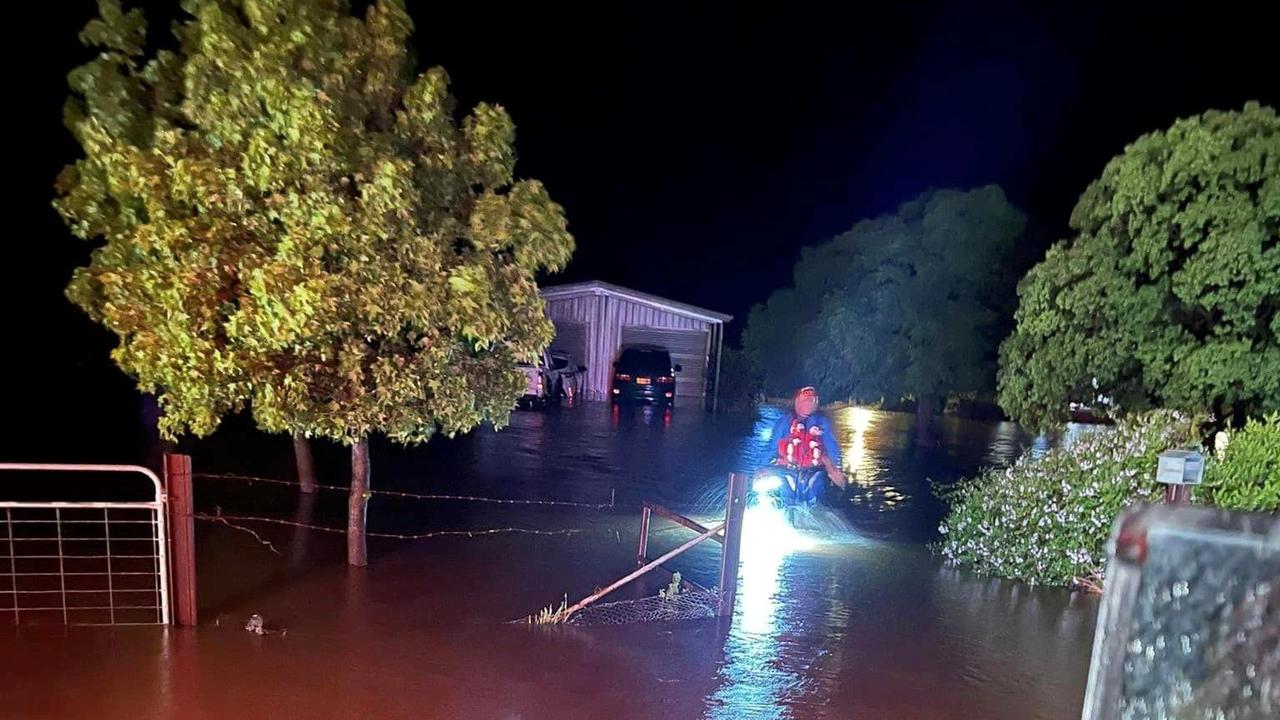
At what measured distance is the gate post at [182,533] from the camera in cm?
507

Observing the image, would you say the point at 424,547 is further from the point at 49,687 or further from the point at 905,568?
the point at 905,568

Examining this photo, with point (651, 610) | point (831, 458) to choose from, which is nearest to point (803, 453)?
point (831, 458)

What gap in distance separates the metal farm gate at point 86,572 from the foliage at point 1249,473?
7.53 meters

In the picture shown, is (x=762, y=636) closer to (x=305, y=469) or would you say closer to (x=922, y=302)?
(x=305, y=469)

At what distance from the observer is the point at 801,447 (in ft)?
29.0

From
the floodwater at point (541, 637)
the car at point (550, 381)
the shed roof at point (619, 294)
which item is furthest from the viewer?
the shed roof at point (619, 294)

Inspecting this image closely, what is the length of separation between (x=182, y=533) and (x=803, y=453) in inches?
230

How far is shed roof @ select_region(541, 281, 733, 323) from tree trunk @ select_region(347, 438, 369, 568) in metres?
20.0

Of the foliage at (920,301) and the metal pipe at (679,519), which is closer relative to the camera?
the metal pipe at (679,519)

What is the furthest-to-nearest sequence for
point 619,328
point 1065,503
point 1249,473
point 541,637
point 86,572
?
point 619,328, point 1065,503, point 86,572, point 1249,473, point 541,637

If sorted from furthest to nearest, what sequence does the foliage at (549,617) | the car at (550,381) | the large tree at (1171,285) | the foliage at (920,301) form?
the car at (550,381), the foliage at (920,301), the large tree at (1171,285), the foliage at (549,617)

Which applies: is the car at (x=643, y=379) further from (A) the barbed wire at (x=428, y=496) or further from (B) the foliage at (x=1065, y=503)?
(B) the foliage at (x=1065, y=503)

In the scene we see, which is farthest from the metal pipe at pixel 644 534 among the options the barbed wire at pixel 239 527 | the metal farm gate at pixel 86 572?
the metal farm gate at pixel 86 572

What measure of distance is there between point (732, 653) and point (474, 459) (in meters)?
9.22
